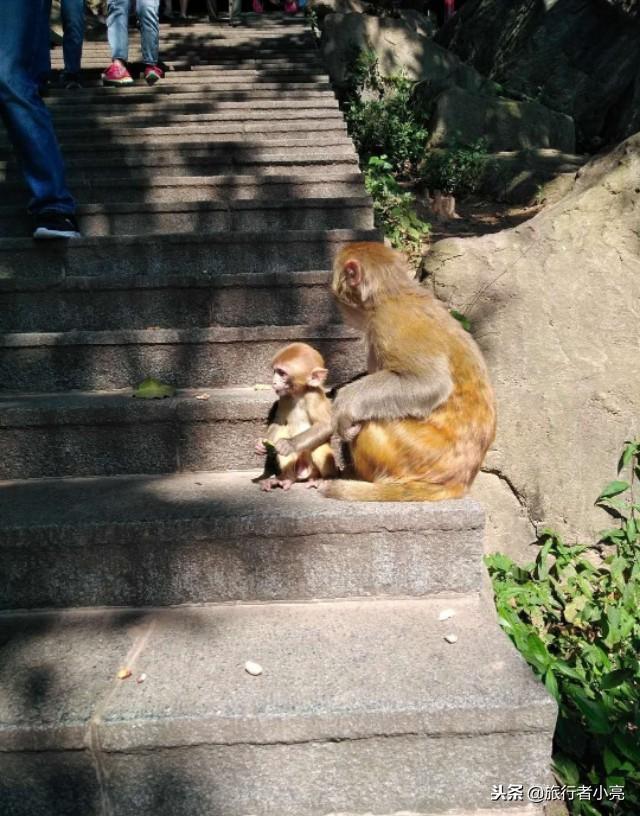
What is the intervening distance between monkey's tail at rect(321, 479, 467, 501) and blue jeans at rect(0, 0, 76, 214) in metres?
2.61

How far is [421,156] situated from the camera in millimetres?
7555

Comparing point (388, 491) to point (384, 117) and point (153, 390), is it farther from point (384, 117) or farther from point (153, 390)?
point (384, 117)

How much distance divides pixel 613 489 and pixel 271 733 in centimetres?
225

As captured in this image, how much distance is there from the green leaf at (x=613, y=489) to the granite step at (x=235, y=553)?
126cm

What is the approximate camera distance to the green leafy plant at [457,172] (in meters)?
6.88

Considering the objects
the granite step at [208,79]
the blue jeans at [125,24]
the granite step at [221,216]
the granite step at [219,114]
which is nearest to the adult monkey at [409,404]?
the granite step at [221,216]

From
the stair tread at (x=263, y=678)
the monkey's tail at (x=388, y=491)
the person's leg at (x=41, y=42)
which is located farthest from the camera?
the person's leg at (x=41, y=42)

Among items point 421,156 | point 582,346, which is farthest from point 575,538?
point 421,156

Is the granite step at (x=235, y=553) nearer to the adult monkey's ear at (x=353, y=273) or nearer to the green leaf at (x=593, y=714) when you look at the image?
the green leaf at (x=593, y=714)

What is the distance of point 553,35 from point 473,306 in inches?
365

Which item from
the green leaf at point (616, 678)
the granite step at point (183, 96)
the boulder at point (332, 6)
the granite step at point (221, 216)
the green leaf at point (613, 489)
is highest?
the boulder at point (332, 6)

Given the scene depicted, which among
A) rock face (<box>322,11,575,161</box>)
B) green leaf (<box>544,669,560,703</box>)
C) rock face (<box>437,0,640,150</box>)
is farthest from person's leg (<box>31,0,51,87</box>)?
rock face (<box>437,0,640,150</box>)

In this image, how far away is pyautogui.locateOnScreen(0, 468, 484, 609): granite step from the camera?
2.33m

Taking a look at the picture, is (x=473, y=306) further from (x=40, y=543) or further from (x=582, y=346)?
(x=40, y=543)
